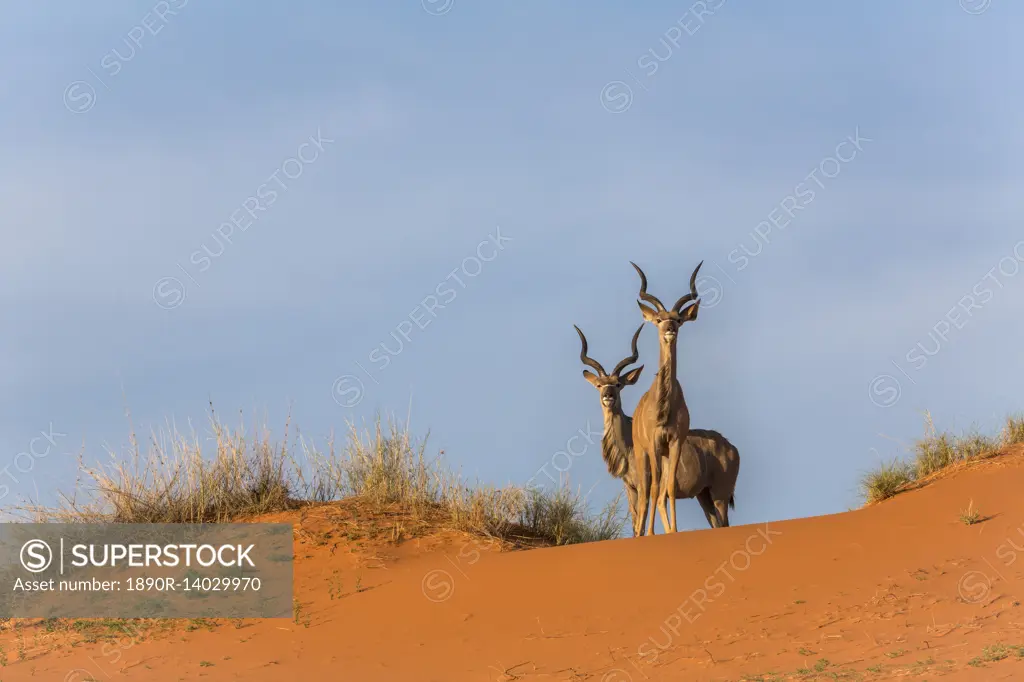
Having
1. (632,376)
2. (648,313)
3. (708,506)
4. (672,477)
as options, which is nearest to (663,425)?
(672,477)

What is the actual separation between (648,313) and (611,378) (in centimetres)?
165

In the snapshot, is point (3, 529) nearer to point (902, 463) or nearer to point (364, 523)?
point (364, 523)

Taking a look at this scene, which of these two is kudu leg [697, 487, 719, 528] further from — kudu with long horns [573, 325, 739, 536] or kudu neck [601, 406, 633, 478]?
kudu neck [601, 406, 633, 478]

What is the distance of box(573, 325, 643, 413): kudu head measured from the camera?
622 inches

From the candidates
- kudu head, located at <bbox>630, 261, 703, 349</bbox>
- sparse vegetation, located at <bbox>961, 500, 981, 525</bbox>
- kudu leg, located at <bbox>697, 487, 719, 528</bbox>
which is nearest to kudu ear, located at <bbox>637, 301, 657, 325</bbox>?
kudu head, located at <bbox>630, 261, 703, 349</bbox>

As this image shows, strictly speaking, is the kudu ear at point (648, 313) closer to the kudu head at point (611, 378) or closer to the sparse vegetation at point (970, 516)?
the kudu head at point (611, 378)

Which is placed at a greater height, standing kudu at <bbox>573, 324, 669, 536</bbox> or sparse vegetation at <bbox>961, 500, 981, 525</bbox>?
standing kudu at <bbox>573, 324, 669, 536</bbox>

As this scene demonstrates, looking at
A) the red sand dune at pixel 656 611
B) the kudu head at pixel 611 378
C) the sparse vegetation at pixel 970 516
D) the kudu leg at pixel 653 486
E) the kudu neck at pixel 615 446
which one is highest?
the kudu head at pixel 611 378

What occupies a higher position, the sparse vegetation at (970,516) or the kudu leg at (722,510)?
the kudu leg at (722,510)

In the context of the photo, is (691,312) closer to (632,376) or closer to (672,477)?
(632,376)

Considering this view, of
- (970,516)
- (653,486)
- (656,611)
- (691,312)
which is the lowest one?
(656,611)

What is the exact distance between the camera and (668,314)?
14.1m

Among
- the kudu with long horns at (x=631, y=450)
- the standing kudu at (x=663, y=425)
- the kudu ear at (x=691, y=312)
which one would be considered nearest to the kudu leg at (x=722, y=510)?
the kudu with long horns at (x=631, y=450)

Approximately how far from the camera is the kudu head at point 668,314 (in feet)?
46.1
